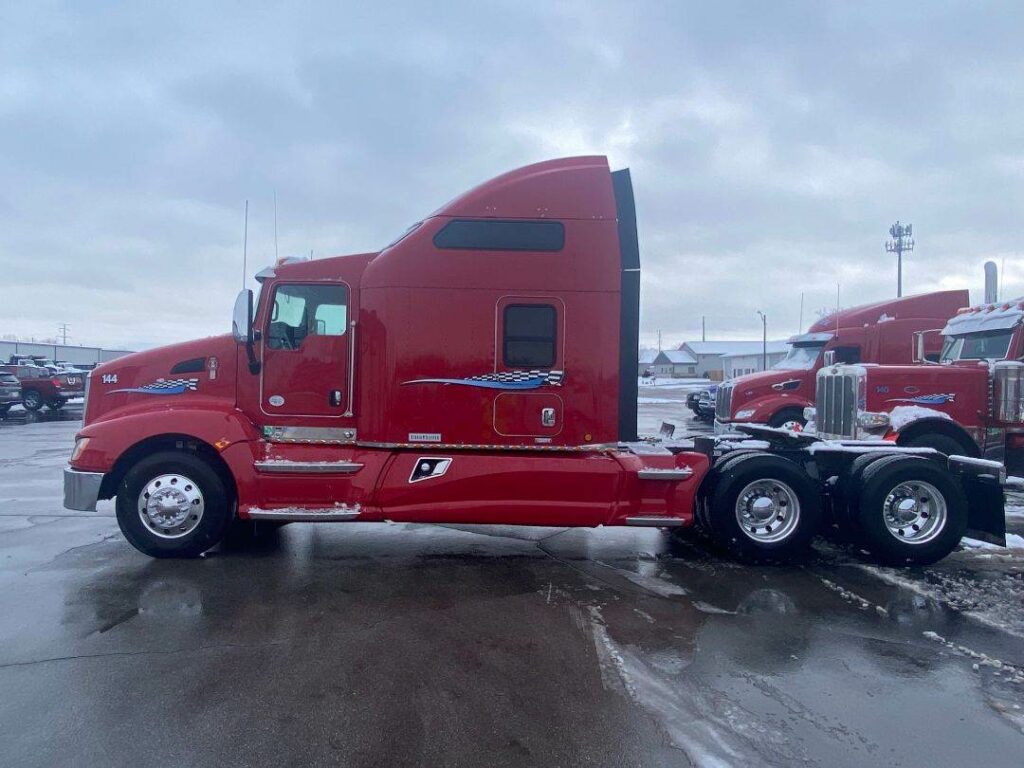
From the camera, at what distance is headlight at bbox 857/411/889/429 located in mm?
9523

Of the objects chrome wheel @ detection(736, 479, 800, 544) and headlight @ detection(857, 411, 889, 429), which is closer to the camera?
chrome wheel @ detection(736, 479, 800, 544)

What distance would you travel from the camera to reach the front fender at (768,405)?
1445 cm

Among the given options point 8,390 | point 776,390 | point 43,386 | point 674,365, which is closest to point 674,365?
point 674,365

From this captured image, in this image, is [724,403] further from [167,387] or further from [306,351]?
[167,387]

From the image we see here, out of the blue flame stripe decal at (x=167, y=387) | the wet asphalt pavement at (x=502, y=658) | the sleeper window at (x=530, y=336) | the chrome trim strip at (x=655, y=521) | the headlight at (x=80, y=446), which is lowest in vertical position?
the wet asphalt pavement at (x=502, y=658)

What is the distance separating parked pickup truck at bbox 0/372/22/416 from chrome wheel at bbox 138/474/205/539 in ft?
74.3

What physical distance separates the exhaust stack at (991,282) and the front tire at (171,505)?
16.4 metres

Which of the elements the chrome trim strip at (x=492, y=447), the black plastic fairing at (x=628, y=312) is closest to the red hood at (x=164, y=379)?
the chrome trim strip at (x=492, y=447)

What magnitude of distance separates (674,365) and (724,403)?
326 ft

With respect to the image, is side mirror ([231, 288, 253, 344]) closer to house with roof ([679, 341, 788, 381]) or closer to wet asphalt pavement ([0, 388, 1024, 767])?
wet asphalt pavement ([0, 388, 1024, 767])

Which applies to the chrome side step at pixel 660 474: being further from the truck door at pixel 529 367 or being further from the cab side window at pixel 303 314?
the cab side window at pixel 303 314

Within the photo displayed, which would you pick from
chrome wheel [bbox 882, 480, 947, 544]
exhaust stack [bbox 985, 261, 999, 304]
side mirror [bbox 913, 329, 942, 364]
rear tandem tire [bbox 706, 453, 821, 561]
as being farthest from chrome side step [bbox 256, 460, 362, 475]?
exhaust stack [bbox 985, 261, 999, 304]

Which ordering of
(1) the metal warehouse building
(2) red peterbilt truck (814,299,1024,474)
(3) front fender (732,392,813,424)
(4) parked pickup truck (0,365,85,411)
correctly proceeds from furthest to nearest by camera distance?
(1) the metal warehouse building, (4) parked pickup truck (0,365,85,411), (3) front fender (732,392,813,424), (2) red peterbilt truck (814,299,1024,474)

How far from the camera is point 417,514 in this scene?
20.5 feet
